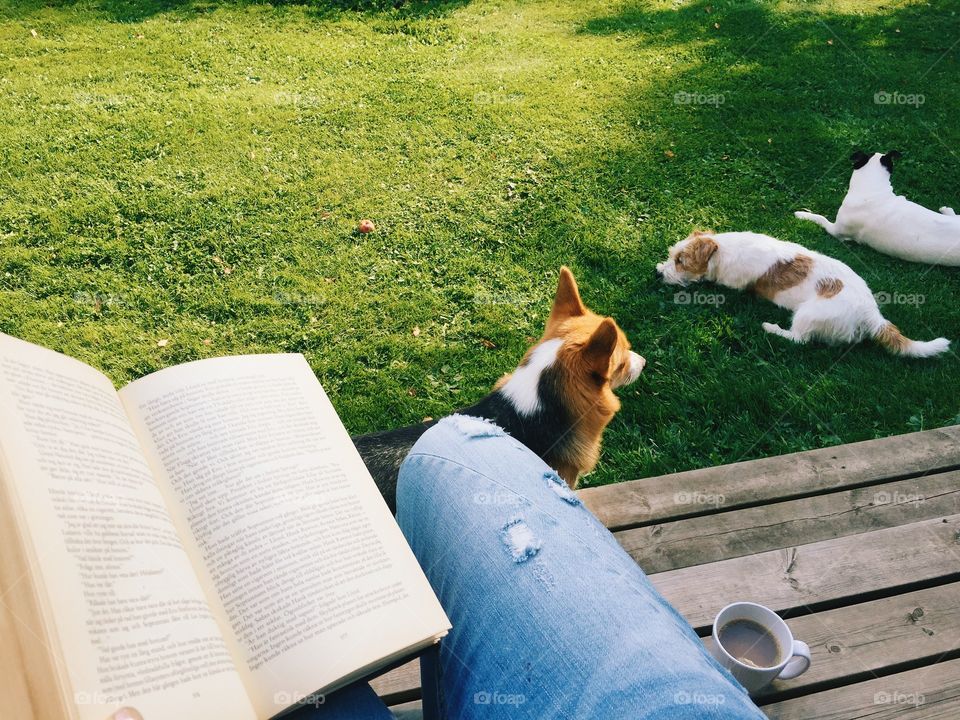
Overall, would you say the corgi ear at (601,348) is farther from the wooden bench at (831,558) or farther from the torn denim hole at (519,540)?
the torn denim hole at (519,540)

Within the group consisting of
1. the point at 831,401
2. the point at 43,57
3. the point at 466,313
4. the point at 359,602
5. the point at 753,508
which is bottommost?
the point at 831,401

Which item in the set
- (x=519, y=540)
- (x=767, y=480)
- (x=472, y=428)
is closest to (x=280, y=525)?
(x=519, y=540)

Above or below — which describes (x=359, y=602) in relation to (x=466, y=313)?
above

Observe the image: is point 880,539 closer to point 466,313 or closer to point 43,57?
point 466,313

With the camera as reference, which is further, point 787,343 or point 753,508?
point 787,343

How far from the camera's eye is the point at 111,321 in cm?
360

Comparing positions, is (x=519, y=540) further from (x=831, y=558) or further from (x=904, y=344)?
(x=904, y=344)

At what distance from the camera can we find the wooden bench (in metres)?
1.58

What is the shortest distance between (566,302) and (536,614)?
5.58 feet

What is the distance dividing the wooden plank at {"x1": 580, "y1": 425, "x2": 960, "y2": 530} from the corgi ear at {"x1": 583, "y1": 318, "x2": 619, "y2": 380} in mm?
519

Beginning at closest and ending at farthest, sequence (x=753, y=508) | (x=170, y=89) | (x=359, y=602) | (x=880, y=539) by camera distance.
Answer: (x=359, y=602)
(x=880, y=539)
(x=753, y=508)
(x=170, y=89)

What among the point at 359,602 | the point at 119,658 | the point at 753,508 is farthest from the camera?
the point at 753,508

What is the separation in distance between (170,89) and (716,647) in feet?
20.2

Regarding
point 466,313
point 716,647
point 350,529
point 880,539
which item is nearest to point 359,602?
point 350,529
